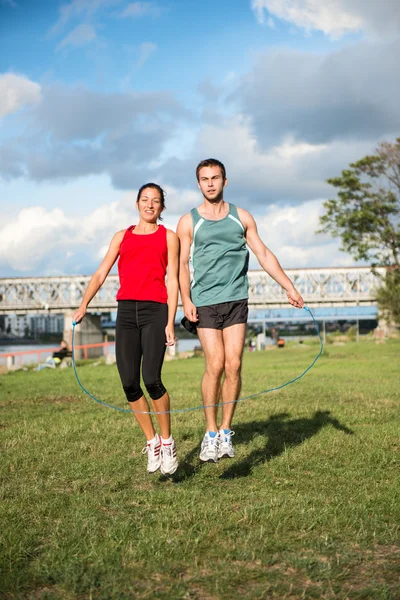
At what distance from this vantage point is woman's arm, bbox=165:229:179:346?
17.0 ft

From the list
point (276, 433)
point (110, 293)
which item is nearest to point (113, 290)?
point (110, 293)

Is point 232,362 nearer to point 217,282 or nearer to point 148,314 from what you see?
point 217,282

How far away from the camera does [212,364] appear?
555cm

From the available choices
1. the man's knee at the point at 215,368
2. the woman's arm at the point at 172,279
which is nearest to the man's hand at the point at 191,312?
the woman's arm at the point at 172,279

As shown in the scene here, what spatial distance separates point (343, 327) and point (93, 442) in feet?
316

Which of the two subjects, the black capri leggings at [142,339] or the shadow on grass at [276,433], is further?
the shadow on grass at [276,433]

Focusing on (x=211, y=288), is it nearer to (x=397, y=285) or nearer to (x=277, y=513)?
(x=277, y=513)

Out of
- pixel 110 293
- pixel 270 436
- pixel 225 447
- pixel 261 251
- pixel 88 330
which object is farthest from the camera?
pixel 110 293

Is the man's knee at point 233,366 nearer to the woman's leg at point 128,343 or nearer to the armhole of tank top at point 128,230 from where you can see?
the woman's leg at point 128,343

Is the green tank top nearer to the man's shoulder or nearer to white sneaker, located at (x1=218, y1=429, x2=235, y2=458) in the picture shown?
the man's shoulder

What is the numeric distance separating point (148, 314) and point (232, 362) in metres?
0.90

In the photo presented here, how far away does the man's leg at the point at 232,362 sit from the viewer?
18.1 ft

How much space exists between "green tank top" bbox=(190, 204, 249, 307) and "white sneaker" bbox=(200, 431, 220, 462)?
114cm

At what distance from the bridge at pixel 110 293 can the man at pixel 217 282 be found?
7282 centimetres
